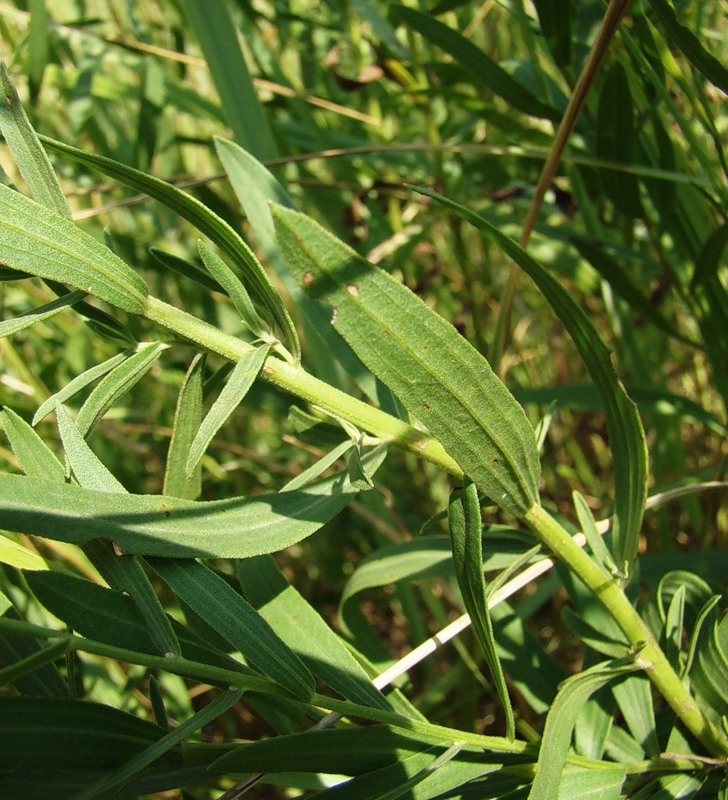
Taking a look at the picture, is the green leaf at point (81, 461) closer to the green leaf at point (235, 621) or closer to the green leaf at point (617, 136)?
the green leaf at point (235, 621)

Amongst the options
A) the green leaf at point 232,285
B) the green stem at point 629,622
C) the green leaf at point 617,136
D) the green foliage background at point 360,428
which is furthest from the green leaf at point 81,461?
the green leaf at point 617,136

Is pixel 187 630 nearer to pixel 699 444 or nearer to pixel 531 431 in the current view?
pixel 531 431

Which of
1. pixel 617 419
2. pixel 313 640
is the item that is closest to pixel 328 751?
pixel 313 640

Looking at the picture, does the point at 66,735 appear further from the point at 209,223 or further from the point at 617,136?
the point at 617,136

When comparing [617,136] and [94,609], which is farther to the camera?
[617,136]

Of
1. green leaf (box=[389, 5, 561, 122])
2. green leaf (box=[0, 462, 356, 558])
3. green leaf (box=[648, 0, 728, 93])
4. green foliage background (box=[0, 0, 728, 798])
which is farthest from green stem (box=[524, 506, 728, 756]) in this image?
green leaf (box=[389, 5, 561, 122])

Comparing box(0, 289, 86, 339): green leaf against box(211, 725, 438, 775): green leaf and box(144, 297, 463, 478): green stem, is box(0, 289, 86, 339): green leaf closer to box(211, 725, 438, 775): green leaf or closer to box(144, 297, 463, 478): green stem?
box(144, 297, 463, 478): green stem

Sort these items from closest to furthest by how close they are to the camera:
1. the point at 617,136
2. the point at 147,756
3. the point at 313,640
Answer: the point at 147,756 < the point at 313,640 < the point at 617,136

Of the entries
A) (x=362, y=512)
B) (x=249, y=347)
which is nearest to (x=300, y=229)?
(x=249, y=347)
